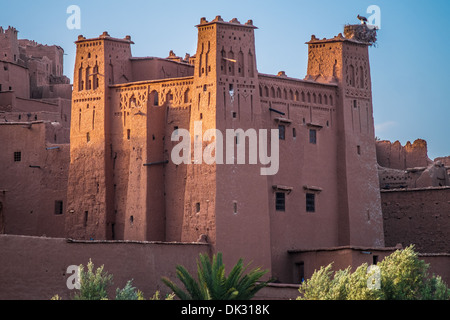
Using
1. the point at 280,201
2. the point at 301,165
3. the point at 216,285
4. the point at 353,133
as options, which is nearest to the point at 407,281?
the point at 216,285

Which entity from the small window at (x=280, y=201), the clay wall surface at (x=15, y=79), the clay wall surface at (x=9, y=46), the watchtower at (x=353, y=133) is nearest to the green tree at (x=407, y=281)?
the small window at (x=280, y=201)

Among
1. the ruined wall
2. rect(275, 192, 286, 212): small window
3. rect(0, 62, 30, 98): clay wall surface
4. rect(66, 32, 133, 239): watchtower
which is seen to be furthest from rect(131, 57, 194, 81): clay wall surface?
rect(0, 62, 30, 98): clay wall surface

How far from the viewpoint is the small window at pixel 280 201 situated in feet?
153

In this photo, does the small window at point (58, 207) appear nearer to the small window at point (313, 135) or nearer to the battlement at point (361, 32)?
the small window at point (313, 135)

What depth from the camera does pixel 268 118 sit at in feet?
154

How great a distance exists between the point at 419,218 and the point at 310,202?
5407 mm

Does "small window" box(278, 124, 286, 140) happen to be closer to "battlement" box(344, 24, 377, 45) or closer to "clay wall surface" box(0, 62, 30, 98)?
"battlement" box(344, 24, 377, 45)

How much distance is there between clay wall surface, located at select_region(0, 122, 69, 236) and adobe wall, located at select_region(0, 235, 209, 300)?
→ 8.73m

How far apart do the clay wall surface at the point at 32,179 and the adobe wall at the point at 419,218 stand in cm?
1324

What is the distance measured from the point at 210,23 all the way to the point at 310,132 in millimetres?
6010

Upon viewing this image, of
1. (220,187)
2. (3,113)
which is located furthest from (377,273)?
(3,113)

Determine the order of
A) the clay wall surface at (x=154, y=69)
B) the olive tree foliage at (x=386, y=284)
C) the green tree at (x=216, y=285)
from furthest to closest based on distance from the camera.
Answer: the clay wall surface at (x=154, y=69) < the olive tree foliage at (x=386, y=284) < the green tree at (x=216, y=285)

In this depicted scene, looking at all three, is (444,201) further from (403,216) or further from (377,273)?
(377,273)

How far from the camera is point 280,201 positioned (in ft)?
153
